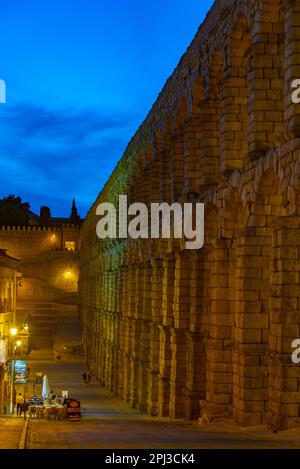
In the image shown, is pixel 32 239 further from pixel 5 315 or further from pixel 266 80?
pixel 266 80

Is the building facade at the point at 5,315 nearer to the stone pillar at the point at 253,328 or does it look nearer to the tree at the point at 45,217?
the stone pillar at the point at 253,328

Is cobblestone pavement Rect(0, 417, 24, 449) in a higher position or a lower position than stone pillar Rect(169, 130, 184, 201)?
lower

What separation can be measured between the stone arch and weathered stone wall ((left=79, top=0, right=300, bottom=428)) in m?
0.03

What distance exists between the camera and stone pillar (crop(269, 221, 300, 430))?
1753 cm

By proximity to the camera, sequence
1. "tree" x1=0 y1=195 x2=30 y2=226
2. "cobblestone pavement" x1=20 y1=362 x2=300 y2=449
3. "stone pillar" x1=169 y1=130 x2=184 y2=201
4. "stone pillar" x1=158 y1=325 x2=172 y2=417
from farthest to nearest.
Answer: "tree" x1=0 y1=195 x2=30 y2=226 < "stone pillar" x1=158 y1=325 x2=172 y2=417 < "stone pillar" x1=169 y1=130 x2=184 y2=201 < "cobblestone pavement" x1=20 y1=362 x2=300 y2=449

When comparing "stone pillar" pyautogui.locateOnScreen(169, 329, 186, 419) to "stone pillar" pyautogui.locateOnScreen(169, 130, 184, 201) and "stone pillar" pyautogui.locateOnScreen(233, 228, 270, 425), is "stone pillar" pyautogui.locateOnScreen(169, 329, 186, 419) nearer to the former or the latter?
"stone pillar" pyautogui.locateOnScreen(169, 130, 184, 201)

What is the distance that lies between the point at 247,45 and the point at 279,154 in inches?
212

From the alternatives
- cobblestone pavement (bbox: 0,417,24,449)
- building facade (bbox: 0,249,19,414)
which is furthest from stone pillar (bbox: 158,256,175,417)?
building facade (bbox: 0,249,19,414)

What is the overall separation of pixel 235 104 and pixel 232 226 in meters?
3.45

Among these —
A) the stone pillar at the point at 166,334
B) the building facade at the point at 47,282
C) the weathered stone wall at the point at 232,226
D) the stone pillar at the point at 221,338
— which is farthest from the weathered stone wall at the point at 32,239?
the stone pillar at the point at 221,338

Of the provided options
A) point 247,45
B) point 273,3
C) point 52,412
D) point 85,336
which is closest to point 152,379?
point 52,412

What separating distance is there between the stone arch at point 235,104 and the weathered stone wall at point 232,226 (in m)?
0.03

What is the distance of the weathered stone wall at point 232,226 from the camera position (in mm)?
17938

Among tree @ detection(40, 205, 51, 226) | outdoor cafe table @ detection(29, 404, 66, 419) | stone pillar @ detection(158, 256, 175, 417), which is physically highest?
tree @ detection(40, 205, 51, 226)
